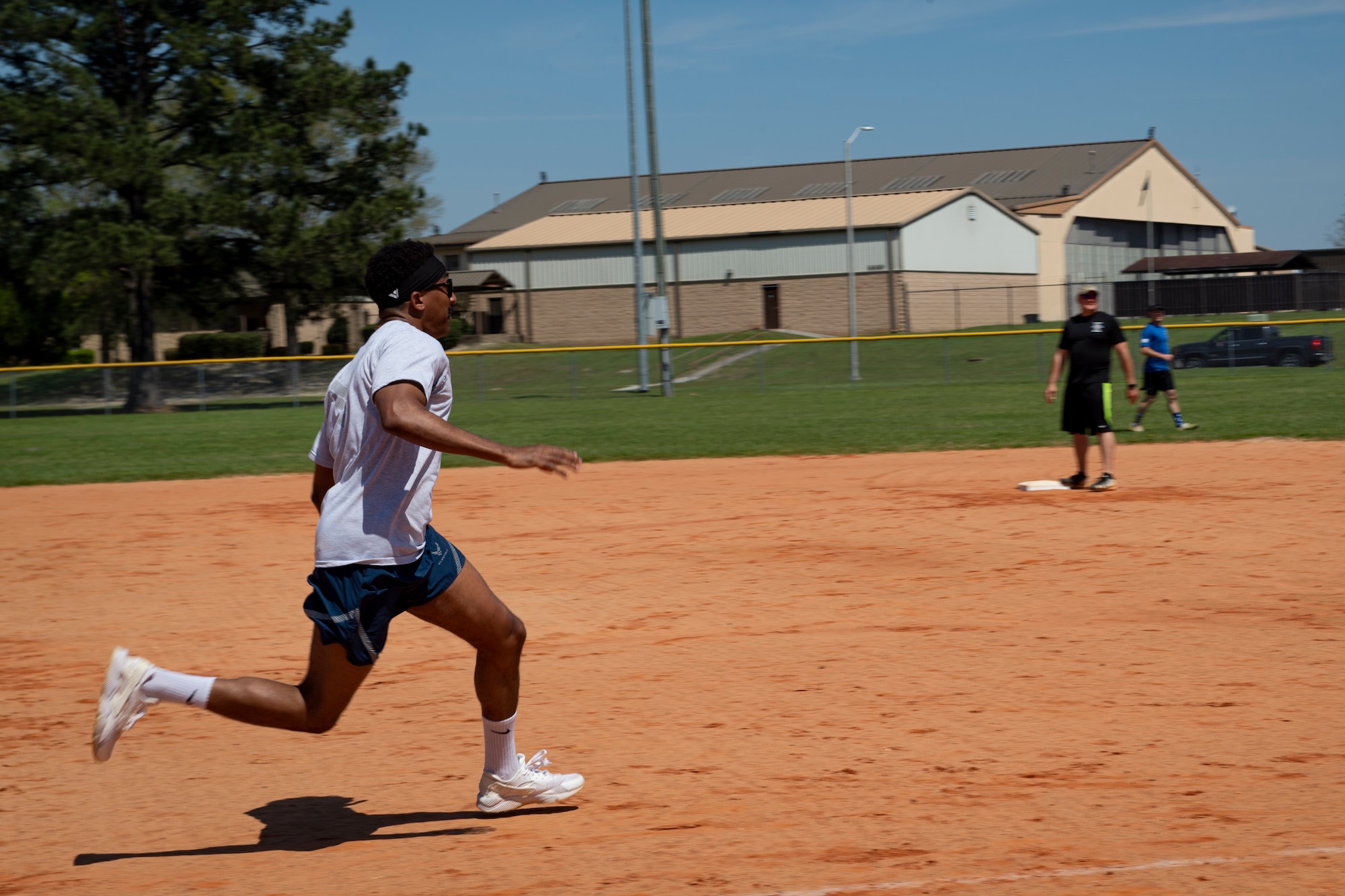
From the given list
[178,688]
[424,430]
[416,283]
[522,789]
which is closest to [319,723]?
[178,688]

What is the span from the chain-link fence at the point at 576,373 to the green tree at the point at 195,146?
3852mm

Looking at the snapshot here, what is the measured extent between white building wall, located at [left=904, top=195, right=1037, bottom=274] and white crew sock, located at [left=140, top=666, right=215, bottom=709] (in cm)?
5252

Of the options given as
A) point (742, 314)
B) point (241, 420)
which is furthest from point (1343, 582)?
point (742, 314)

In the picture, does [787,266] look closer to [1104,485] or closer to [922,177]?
[922,177]

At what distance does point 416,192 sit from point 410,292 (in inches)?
1360

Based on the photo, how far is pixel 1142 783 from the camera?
4.59 metres

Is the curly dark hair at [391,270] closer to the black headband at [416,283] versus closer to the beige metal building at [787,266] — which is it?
the black headband at [416,283]

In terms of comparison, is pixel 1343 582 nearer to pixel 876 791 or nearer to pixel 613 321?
pixel 876 791

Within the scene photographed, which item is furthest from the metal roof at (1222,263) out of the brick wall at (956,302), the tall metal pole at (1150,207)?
the brick wall at (956,302)

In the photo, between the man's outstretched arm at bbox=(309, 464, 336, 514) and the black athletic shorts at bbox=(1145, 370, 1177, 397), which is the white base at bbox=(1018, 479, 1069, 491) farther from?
the man's outstretched arm at bbox=(309, 464, 336, 514)

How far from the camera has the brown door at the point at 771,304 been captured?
190 ft

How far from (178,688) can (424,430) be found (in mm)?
1310

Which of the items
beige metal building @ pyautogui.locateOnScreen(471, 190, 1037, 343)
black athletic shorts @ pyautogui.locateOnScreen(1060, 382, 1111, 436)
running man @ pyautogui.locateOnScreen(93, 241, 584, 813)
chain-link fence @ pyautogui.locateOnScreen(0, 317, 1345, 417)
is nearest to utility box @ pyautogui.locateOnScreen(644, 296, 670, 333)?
chain-link fence @ pyautogui.locateOnScreen(0, 317, 1345, 417)

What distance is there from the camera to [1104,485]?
496 inches
